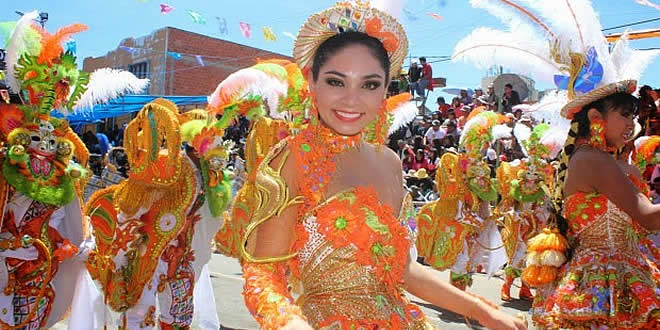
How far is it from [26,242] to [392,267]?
2.52 meters

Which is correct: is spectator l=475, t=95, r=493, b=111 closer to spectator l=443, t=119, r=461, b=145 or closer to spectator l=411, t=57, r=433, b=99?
spectator l=443, t=119, r=461, b=145

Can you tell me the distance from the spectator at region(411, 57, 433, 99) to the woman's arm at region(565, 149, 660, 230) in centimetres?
1147

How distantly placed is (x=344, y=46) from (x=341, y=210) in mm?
553

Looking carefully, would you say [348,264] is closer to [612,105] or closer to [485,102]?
[612,105]

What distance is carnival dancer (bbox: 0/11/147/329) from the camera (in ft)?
11.5

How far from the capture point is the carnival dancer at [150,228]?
14.4 feet

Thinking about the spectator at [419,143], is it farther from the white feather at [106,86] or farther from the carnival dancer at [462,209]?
the white feather at [106,86]

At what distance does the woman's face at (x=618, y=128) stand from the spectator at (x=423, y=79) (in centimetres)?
1143

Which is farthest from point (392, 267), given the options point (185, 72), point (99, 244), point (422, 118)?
point (185, 72)

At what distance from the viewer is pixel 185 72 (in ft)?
81.0

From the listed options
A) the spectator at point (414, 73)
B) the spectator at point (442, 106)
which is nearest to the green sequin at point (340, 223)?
the spectator at point (414, 73)

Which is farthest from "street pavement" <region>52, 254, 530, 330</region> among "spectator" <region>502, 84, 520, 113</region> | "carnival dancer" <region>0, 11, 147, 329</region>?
"spectator" <region>502, 84, 520, 113</region>

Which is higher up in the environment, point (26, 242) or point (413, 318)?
point (413, 318)

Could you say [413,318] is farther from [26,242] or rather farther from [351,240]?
[26,242]
